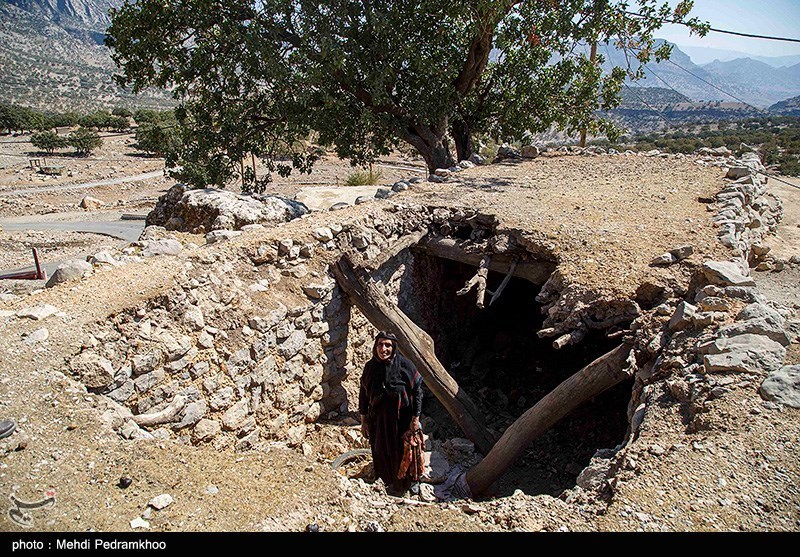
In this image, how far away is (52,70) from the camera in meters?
70.6

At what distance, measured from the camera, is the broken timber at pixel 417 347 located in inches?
228

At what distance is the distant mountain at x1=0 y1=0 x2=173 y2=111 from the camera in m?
56.1

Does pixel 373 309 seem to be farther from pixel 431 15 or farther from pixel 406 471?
pixel 431 15

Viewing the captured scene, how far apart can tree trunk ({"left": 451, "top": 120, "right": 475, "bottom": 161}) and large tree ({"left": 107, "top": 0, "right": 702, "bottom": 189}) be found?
48 centimetres

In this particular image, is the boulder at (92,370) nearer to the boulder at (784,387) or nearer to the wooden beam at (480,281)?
the wooden beam at (480,281)

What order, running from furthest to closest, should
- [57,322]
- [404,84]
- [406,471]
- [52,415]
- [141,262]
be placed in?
[404,84] < [141,262] < [406,471] < [57,322] < [52,415]

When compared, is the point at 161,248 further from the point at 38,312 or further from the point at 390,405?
the point at 390,405

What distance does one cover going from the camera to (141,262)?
516 cm

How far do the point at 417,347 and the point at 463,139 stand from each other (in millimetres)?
8143

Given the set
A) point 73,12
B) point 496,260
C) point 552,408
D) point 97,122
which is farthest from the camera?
point 73,12

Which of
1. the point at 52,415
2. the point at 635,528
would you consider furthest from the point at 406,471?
the point at 52,415

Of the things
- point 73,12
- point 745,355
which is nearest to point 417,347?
point 745,355

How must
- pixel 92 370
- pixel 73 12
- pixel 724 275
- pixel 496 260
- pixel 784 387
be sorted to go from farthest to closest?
pixel 73 12, pixel 496 260, pixel 724 275, pixel 92 370, pixel 784 387
